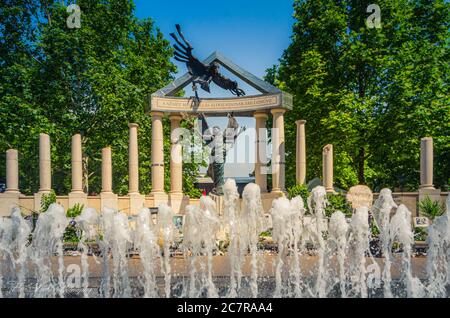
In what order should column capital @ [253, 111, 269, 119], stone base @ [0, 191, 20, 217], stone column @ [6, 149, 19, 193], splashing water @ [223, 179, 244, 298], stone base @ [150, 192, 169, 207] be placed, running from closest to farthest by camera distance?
1. splashing water @ [223, 179, 244, 298]
2. stone base @ [0, 191, 20, 217]
3. stone column @ [6, 149, 19, 193]
4. stone base @ [150, 192, 169, 207]
5. column capital @ [253, 111, 269, 119]

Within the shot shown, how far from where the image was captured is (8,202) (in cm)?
2625

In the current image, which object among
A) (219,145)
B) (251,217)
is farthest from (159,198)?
(251,217)

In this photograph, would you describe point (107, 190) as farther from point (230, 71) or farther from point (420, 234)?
point (420, 234)

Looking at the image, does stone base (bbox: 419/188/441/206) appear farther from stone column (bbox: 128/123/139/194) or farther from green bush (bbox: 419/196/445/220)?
stone column (bbox: 128/123/139/194)

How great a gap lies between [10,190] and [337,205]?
17.6 m

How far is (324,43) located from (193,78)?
30.2 ft

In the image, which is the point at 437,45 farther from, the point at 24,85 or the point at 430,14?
the point at 24,85

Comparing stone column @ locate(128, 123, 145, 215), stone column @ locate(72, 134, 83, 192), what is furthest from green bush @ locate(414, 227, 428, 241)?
stone column @ locate(72, 134, 83, 192)

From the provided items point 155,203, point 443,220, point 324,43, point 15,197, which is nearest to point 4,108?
point 15,197

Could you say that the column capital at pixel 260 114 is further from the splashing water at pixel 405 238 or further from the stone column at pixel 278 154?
the splashing water at pixel 405 238

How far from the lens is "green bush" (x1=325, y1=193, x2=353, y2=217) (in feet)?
78.1

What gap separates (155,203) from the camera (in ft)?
98.8

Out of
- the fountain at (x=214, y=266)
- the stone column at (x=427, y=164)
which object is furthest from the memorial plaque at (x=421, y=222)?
the fountain at (x=214, y=266)

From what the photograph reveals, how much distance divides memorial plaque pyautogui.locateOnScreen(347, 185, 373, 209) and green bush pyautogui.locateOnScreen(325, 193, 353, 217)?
0.46 m
